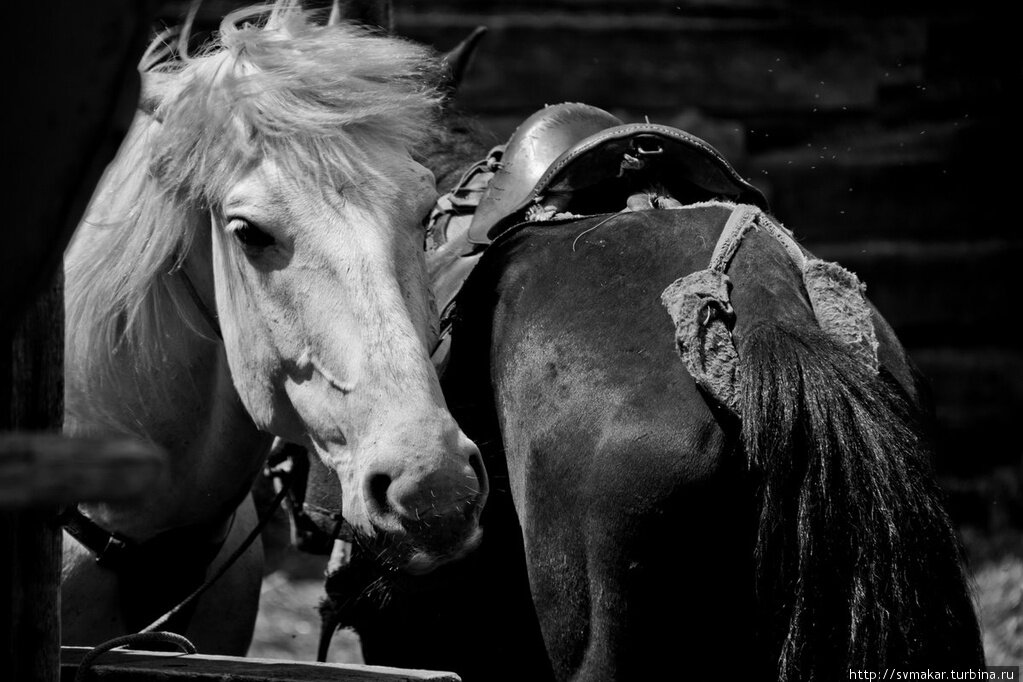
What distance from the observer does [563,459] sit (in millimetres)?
1511

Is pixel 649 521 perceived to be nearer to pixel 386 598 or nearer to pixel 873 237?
pixel 386 598

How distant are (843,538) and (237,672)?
73 cm

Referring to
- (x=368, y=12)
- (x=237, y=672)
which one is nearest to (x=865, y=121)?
(x=368, y=12)

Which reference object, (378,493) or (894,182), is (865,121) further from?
(378,493)

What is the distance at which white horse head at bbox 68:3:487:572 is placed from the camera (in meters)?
1.49

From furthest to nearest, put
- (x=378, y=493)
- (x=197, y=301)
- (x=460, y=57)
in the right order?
(x=460, y=57) < (x=197, y=301) < (x=378, y=493)

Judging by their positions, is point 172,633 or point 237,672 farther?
point 172,633

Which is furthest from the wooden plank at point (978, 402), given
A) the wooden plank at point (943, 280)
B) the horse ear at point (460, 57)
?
the horse ear at point (460, 57)

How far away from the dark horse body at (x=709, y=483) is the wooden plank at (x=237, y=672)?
0.31m

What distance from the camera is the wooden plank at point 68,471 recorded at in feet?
1.91

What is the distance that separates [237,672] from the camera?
123 cm

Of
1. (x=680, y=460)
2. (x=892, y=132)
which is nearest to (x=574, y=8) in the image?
(x=892, y=132)

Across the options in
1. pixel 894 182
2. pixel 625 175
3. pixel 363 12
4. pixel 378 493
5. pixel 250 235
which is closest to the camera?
pixel 378 493

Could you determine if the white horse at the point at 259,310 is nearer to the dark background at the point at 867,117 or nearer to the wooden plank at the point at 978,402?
the dark background at the point at 867,117
